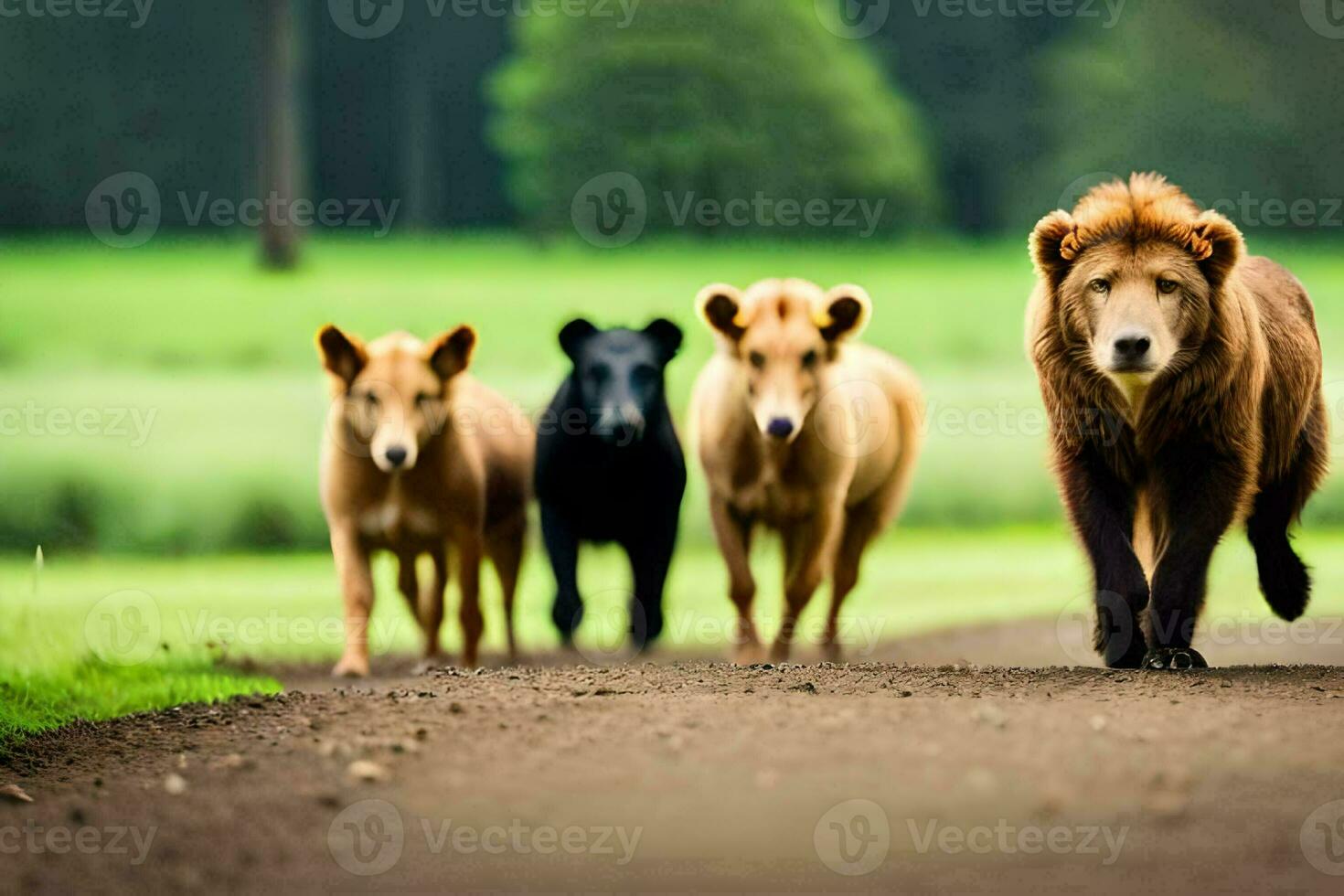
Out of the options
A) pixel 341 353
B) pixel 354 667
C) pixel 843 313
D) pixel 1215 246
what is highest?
pixel 1215 246

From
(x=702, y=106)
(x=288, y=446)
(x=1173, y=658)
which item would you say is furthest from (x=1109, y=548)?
(x=702, y=106)

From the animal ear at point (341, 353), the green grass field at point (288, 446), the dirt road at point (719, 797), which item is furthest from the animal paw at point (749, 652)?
the dirt road at point (719, 797)

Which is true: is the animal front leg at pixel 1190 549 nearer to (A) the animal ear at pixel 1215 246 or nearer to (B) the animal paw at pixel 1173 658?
(B) the animal paw at pixel 1173 658

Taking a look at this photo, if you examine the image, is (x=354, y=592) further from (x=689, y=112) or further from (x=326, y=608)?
(x=689, y=112)

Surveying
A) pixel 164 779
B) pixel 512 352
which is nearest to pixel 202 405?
pixel 512 352

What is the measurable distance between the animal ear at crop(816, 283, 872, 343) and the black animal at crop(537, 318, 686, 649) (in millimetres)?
829

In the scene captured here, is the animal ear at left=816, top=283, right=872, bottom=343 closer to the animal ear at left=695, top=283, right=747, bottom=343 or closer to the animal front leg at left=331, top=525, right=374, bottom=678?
the animal ear at left=695, top=283, right=747, bottom=343

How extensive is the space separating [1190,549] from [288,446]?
943 centimetres

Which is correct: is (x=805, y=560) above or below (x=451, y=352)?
below

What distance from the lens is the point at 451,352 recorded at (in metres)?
8.94

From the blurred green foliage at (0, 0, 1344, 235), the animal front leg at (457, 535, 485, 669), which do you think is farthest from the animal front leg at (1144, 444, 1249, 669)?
the blurred green foliage at (0, 0, 1344, 235)

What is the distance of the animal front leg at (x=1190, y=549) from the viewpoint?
269 inches

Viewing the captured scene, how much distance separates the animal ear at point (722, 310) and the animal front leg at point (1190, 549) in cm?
258

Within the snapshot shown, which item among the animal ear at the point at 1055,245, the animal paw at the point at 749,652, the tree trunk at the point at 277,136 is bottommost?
the animal paw at the point at 749,652
